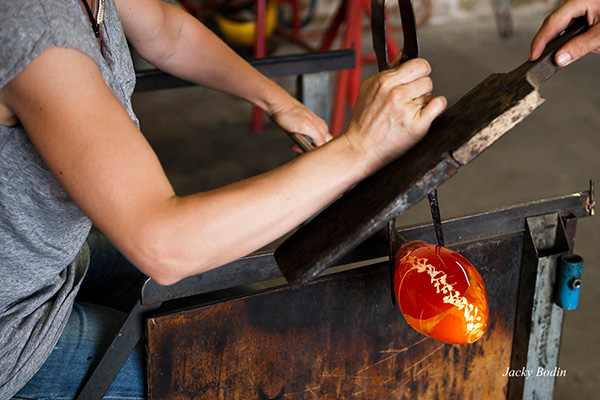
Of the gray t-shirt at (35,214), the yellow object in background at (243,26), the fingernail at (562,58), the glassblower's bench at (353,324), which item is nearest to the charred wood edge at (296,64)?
the gray t-shirt at (35,214)

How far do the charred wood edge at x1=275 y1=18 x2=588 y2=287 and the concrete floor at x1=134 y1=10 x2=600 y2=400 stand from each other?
1263mm

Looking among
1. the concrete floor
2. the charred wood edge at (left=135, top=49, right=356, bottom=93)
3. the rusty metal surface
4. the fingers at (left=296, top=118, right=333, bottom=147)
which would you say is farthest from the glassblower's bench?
the concrete floor

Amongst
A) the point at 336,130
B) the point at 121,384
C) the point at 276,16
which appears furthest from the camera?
the point at 276,16

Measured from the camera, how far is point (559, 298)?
3.15ft

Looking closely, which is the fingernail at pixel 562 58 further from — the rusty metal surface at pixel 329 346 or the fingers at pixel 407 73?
the rusty metal surface at pixel 329 346

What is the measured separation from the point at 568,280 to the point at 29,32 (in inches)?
31.6

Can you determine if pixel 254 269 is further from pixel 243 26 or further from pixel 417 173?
pixel 243 26

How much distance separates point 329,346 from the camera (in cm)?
89

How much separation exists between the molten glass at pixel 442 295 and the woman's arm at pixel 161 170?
130 millimetres

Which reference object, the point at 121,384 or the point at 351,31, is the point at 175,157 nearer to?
the point at 351,31

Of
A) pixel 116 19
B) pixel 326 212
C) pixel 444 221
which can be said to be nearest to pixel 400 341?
pixel 444 221

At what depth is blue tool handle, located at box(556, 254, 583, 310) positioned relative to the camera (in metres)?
0.93

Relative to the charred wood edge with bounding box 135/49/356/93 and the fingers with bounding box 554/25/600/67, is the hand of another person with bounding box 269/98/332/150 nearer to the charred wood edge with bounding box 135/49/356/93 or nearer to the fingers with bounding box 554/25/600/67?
the charred wood edge with bounding box 135/49/356/93

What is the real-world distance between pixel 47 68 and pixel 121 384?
1.49 ft
